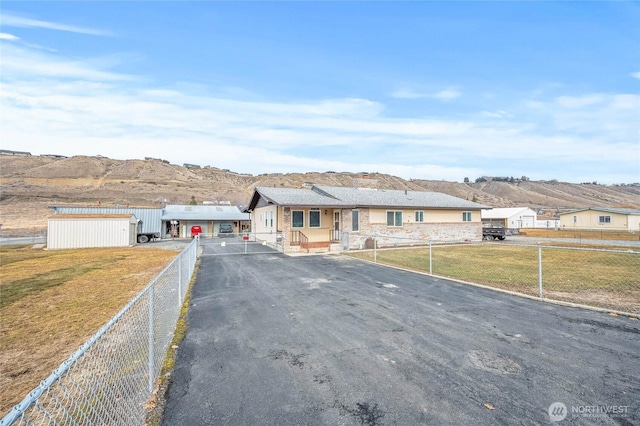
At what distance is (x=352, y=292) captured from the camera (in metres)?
9.05

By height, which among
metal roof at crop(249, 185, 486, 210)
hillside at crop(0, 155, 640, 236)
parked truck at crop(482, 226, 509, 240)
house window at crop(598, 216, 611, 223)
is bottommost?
parked truck at crop(482, 226, 509, 240)

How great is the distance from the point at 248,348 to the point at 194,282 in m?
6.80

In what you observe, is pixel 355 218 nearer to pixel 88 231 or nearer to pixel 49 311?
pixel 49 311

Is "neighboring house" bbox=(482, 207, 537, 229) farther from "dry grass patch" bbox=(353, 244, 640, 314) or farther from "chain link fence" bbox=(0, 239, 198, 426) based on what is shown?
"chain link fence" bbox=(0, 239, 198, 426)

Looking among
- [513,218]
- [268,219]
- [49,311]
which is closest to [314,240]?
[268,219]

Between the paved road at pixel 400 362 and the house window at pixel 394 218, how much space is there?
15355mm

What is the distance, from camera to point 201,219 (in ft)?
126

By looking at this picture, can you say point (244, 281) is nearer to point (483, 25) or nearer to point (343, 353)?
point (343, 353)

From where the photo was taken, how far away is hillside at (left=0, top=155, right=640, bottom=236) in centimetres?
5150

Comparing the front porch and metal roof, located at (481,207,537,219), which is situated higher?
metal roof, located at (481,207,537,219)

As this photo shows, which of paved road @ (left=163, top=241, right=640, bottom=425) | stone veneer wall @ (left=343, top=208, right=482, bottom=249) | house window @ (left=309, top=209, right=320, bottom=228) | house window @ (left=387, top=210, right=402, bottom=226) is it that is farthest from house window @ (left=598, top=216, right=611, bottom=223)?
paved road @ (left=163, top=241, right=640, bottom=425)

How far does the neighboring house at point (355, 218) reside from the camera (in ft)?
67.9

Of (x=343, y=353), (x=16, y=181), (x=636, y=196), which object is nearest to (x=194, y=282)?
(x=343, y=353)

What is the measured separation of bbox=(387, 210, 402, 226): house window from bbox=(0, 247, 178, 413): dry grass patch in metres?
16.6
